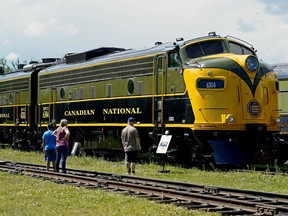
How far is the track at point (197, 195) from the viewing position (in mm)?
9164

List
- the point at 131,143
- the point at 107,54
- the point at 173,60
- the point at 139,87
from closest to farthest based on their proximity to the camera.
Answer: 1. the point at 131,143
2. the point at 173,60
3. the point at 139,87
4. the point at 107,54

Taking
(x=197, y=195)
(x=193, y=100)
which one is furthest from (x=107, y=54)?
(x=197, y=195)

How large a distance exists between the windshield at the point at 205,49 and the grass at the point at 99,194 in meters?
3.47

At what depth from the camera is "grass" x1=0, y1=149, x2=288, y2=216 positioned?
9.53 m

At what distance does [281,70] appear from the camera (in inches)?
806

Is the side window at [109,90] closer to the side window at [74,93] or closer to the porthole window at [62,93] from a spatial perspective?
the side window at [74,93]

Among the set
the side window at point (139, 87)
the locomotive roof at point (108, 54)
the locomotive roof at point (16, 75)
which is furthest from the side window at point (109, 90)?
the locomotive roof at point (16, 75)

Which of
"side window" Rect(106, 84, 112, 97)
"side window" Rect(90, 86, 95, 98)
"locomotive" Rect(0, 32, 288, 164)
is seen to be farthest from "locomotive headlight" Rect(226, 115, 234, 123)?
"side window" Rect(90, 86, 95, 98)

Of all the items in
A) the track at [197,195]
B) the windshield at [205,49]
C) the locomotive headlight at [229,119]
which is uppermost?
the windshield at [205,49]

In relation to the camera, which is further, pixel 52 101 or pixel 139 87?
pixel 52 101

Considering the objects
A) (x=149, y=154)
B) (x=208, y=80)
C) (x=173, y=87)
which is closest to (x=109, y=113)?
(x=149, y=154)

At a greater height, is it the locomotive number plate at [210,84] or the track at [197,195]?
the locomotive number plate at [210,84]

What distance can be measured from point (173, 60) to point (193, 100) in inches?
64.3

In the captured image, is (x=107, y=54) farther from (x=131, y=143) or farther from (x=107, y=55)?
(x=131, y=143)
